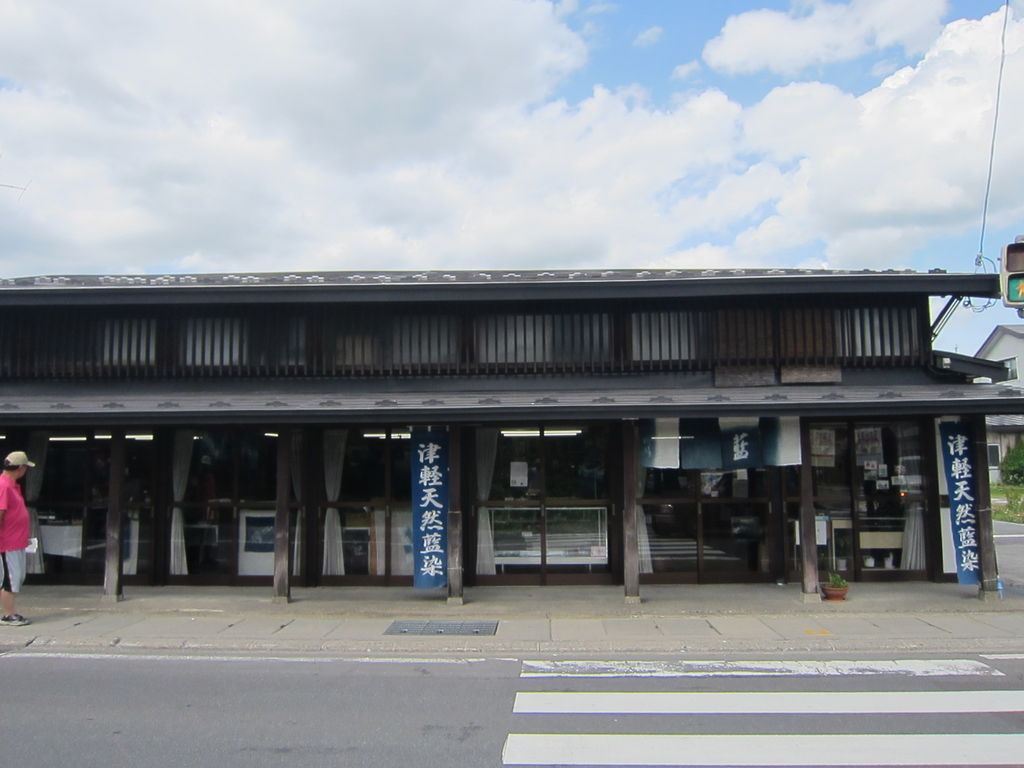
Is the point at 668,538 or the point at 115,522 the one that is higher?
the point at 115,522

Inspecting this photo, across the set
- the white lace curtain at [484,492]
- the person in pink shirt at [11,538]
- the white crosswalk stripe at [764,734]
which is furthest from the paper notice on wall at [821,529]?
the person in pink shirt at [11,538]

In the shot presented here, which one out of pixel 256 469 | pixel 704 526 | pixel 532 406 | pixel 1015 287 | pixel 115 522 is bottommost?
pixel 704 526

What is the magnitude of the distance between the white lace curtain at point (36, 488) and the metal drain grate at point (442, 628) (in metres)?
6.89

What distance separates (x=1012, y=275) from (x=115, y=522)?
12049mm

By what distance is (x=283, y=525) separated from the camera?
1160 centimetres

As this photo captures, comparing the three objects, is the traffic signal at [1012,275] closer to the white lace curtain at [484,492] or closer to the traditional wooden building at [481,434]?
the traditional wooden building at [481,434]

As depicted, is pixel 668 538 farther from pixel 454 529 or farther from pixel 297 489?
pixel 297 489

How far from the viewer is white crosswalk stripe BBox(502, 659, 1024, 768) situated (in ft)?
18.7

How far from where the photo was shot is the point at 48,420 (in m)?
11.2

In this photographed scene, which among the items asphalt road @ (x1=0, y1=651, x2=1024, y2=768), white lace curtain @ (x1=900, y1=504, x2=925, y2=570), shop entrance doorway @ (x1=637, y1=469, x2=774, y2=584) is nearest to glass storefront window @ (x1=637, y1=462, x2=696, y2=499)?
shop entrance doorway @ (x1=637, y1=469, x2=774, y2=584)

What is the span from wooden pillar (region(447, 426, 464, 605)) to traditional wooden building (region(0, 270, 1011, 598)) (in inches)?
43.1

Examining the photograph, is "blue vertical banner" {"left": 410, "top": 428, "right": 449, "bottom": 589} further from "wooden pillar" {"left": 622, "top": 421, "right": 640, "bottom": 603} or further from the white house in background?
the white house in background

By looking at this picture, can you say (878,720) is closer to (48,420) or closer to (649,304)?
(649,304)

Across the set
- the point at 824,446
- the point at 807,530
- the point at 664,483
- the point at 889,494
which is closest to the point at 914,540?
the point at 889,494
